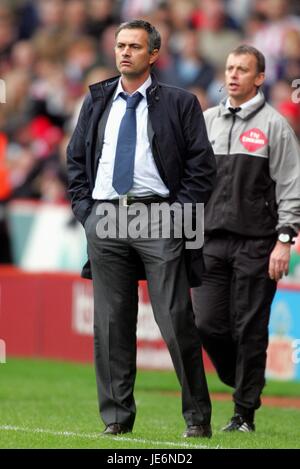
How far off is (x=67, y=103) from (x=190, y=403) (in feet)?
35.6

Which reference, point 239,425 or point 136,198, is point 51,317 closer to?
point 239,425

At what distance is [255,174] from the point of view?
8.85 metres

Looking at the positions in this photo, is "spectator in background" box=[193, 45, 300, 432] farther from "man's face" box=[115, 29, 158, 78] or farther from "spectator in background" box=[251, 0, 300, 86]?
"spectator in background" box=[251, 0, 300, 86]

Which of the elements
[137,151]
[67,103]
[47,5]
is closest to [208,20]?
[67,103]

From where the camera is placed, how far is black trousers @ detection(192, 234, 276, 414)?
8.87 meters

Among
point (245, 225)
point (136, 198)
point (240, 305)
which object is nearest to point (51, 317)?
point (240, 305)

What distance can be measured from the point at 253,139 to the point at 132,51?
1462 mm

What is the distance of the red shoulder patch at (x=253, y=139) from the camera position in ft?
29.1

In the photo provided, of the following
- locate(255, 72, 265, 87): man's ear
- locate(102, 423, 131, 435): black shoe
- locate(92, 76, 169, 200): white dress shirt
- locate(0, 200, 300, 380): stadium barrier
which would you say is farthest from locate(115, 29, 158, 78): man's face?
locate(0, 200, 300, 380): stadium barrier

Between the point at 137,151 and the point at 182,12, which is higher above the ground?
the point at 182,12

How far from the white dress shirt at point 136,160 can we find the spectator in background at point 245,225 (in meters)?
1.22

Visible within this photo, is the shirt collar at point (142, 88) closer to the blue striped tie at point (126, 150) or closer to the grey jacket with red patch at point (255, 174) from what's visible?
the blue striped tie at point (126, 150)

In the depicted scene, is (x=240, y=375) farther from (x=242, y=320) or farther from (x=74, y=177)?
(x=74, y=177)
